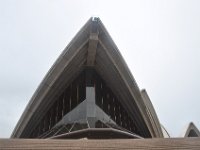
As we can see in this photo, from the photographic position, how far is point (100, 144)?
4.02 m

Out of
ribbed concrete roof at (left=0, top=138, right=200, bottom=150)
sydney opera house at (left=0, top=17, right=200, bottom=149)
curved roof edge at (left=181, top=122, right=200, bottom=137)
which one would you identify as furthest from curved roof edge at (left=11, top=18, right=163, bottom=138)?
ribbed concrete roof at (left=0, top=138, right=200, bottom=150)

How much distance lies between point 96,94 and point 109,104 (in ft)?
4.21

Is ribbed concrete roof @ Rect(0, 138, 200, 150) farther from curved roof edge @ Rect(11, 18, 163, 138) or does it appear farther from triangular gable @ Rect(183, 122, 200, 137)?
triangular gable @ Rect(183, 122, 200, 137)

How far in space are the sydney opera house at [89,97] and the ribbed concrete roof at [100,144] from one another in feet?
34.6

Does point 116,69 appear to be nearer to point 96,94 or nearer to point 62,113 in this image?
point 96,94

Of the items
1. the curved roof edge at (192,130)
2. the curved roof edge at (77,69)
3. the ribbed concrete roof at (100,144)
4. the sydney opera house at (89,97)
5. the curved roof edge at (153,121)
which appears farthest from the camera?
the curved roof edge at (192,130)

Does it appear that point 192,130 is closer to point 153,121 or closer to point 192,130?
point 192,130

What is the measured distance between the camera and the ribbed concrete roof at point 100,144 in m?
3.91

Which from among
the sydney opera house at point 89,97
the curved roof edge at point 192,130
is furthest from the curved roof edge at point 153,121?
the curved roof edge at point 192,130

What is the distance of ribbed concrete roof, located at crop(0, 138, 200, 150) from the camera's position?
3.91 meters

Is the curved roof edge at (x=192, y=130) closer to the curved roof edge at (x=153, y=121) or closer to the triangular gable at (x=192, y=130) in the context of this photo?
the triangular gable at (x=192, y=130)

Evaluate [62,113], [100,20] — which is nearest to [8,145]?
[100,20]

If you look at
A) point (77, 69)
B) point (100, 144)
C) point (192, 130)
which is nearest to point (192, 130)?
point (192, 130)

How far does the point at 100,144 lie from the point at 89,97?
541 inches
